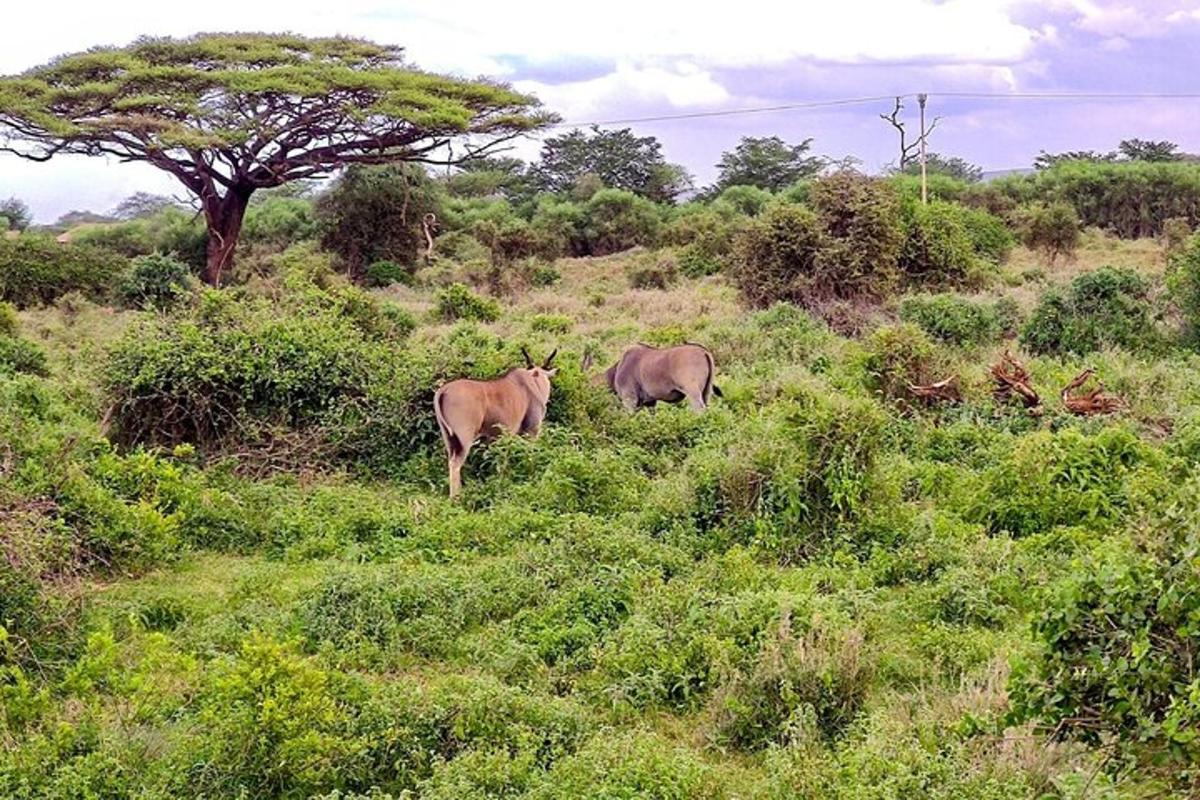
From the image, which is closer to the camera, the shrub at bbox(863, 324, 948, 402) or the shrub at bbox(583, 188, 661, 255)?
the shrub at bbox(863, 324, 948, 402)

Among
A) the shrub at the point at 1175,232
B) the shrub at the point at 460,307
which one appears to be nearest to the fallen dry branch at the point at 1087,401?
the shrub at the point at 460,307

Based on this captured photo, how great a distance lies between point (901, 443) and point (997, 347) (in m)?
4.71

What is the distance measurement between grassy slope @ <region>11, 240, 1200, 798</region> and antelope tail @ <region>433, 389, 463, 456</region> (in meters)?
0.34

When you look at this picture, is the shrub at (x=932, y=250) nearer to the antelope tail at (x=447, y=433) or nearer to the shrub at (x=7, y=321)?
the antelope tail at (x=447, y=433)

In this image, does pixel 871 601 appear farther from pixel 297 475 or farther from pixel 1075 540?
pixel 297 475

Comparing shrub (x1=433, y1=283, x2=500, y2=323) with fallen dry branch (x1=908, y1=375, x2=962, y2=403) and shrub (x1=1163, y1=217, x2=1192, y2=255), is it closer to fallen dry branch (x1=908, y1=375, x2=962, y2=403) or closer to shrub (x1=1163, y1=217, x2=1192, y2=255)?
fallen dry branch (x1=908, y1=375, x2=962, y2=403)

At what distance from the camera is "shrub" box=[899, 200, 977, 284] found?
17984mm

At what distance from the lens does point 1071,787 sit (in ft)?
12.3

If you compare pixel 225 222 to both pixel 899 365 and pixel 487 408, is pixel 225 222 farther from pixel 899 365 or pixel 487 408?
pixel 899 365

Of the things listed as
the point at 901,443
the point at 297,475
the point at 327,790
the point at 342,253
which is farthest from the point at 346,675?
the point at 342,253

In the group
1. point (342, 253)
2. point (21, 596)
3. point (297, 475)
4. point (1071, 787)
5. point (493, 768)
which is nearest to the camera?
point (1071, 787)

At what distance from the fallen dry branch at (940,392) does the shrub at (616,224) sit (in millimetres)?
22138

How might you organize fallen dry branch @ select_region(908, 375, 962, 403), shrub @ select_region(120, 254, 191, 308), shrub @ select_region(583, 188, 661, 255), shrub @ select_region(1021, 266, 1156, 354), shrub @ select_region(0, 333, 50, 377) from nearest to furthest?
fallen dry branch @ select_region(908, 375, 962, 403) < shrub @ select_region(0, 333, 50, 377) < shrub @ select_region(1021, 266, 1156, 354) < shrub @ select_region(120, 254, 191, 308) < shrub @ select_region(583, 188, 661, 255)

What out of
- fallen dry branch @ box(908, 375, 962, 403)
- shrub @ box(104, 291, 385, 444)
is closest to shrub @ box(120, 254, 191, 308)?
shrub @ box(104, 291, 385, 444)
